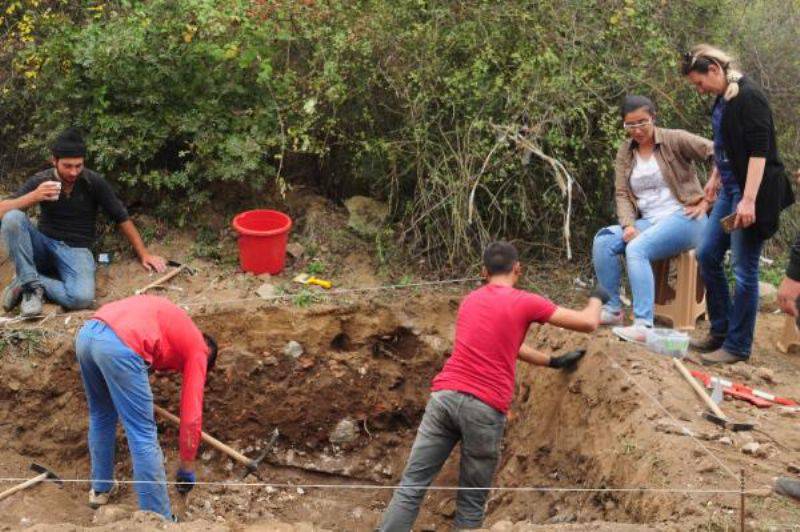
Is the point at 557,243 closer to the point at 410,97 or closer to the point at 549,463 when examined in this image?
the point at 410,97

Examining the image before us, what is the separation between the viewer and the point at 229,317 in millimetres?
6867

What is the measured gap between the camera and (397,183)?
754 centimetres

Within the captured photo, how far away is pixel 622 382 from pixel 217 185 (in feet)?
12.5

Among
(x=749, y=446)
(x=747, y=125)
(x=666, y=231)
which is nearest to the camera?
(x=749, y=446)

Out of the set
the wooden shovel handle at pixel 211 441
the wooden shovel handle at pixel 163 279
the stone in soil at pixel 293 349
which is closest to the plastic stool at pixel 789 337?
the stone in soil at pixel 293 349

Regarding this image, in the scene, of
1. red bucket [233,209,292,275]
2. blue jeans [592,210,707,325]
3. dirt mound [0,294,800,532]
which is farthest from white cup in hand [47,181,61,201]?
blue jeans [592,210,707,325]

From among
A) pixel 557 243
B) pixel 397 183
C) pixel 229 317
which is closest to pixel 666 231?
pixel 557 243

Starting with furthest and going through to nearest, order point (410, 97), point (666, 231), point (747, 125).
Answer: point (410, 97) → point (666, 231) → point (747, 125)

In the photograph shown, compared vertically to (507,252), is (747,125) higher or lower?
higher

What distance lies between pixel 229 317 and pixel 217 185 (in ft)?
4.69

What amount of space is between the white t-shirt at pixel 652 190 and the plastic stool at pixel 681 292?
15.0 inches

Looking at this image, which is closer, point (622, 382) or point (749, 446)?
point (749, 446)

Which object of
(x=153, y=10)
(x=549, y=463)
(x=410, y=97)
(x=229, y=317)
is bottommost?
(x=549, y=463)

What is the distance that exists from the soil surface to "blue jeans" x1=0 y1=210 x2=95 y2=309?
17cm
